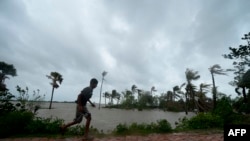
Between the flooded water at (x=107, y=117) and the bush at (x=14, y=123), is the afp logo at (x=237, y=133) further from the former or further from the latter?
the bush at (x=14, y=123)

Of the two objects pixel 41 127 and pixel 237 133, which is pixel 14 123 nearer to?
pixel 41 127

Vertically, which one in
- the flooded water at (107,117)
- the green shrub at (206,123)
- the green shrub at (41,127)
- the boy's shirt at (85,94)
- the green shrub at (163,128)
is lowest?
the flooded water at (107,117)

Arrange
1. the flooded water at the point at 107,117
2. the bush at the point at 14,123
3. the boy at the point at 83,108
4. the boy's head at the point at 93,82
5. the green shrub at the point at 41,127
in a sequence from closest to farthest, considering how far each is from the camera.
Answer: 1. the boy at the point at 83,108
2. the boy's head at the point at 93,82
3. the bush at the point at 14,123
4. the green shrub at the point at 41,127
5. the flooded water at the point at 107,117

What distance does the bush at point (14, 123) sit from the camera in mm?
6176

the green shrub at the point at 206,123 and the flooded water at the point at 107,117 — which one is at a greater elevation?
the green shrub at the point at 206,123

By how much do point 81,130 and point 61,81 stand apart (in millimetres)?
44259

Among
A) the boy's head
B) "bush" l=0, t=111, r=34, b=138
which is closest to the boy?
the boy's head

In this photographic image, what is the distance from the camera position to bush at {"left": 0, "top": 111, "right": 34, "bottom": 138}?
20.3 feet

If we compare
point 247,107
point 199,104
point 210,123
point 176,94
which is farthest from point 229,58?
point 176,94

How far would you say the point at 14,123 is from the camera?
253 inches

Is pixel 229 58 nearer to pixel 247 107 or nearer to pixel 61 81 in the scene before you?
pixel 247 107

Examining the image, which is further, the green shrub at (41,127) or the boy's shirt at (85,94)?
the green shrub at (41,127)

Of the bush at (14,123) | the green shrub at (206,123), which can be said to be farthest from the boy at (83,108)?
the green shrub at (206,123)

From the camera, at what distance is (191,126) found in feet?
25.0
